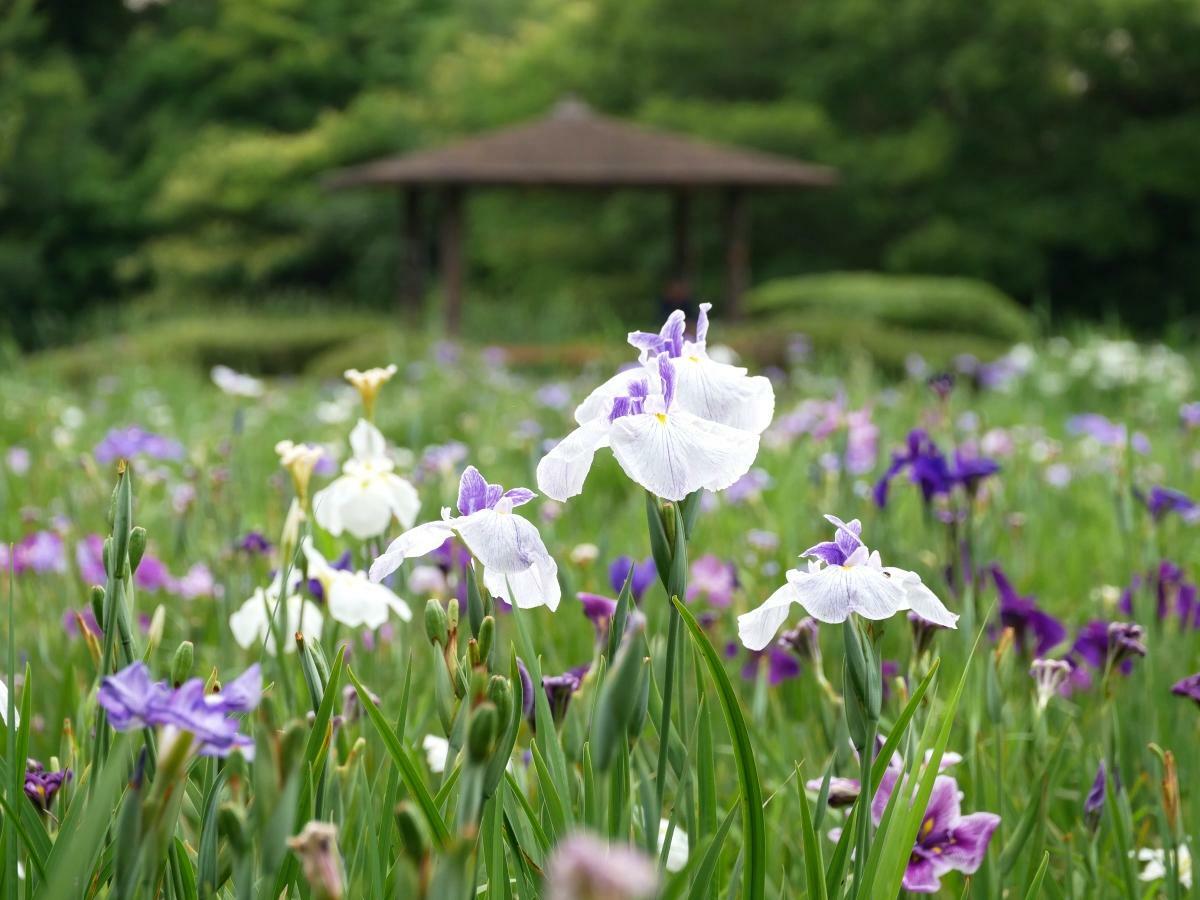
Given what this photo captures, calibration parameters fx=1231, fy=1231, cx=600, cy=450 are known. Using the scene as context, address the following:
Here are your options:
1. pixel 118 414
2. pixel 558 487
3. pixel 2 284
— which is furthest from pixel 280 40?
pixel 558 487

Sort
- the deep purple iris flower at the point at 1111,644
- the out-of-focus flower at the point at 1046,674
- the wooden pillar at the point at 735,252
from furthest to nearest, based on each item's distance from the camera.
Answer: the wooden pillar at the point at 735,252 → the deep purple iris flower at the point at 1111,644 → the out-of-focus flower at the point at 1046,674

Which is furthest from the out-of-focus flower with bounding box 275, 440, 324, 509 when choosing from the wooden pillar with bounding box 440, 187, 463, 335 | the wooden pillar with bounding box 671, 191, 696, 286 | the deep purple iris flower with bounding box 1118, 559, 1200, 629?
the wooden pillar with bounding box 671, 191, 696, 286

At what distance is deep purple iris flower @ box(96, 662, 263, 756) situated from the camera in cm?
59

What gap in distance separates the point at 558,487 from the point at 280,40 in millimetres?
21681

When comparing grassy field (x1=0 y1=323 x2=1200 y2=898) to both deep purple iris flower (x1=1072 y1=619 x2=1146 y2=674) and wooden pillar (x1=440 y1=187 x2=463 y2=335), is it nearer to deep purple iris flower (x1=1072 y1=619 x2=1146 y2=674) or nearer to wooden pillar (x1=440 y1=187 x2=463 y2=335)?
deep purple iris flower (x1=1072 y1=619 x2=1146 y2=674)

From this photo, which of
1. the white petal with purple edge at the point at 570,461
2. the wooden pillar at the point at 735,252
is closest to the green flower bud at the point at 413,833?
the white petal with purple edge at the point at 570,461

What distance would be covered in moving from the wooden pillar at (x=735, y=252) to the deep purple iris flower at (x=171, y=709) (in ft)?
39.1

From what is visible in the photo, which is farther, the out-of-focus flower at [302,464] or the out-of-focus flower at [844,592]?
the out-of-focus flower at [302,464]

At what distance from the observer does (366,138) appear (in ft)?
63.7

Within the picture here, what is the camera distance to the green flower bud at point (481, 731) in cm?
58

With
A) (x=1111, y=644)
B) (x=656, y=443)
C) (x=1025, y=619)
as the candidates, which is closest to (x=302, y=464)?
(x=656, y=443)

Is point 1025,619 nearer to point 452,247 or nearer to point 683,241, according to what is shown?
point 452,247

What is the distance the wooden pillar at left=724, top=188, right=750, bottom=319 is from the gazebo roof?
2.58 feet

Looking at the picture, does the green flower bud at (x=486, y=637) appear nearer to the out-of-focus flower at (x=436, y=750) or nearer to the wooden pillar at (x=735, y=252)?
the out-of-focus flower at (x=436, y=750)
